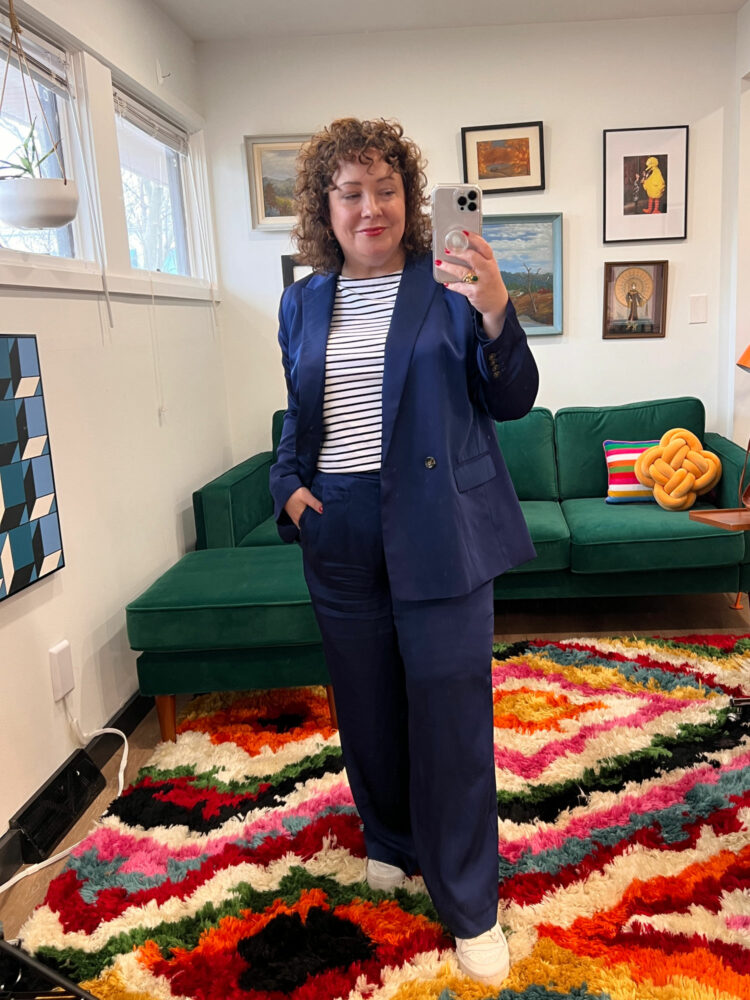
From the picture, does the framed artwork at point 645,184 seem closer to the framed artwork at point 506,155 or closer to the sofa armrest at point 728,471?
the framed artwork at point 506,155

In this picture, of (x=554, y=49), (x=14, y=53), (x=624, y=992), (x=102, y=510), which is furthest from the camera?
(x=554, y=49)

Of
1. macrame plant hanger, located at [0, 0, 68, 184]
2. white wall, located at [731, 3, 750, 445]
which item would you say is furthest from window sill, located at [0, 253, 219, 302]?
white wall, located at [731, 3, 750, 445]

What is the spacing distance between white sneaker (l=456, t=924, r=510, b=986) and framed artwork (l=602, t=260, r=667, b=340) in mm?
2895

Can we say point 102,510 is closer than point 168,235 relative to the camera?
Yes

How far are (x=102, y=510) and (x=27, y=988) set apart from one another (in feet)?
4.23

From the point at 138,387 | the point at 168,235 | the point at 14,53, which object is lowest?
the point at 138,387

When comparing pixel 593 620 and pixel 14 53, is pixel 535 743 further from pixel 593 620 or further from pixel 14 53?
pixel 14 53

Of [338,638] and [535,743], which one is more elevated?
[338,638]

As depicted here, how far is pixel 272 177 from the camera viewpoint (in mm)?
3734

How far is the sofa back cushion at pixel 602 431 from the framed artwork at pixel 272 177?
155cm

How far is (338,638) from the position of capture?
1515 millimetres

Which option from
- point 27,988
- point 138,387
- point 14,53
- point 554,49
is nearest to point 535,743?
point 27,988

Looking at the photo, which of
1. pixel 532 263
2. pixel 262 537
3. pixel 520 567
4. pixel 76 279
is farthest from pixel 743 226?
pixel 76 279

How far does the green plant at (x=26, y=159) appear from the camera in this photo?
2.09 metres
